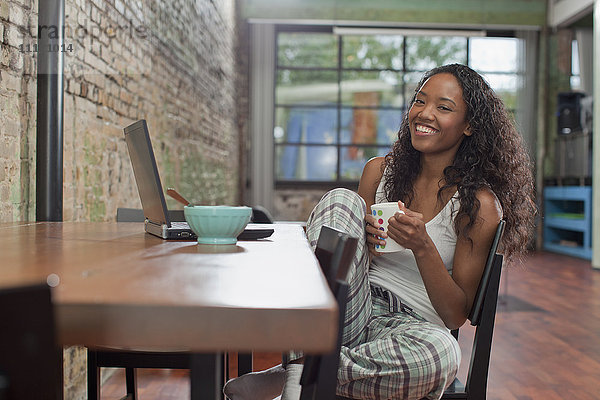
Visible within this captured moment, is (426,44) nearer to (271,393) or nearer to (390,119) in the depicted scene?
(390,119)

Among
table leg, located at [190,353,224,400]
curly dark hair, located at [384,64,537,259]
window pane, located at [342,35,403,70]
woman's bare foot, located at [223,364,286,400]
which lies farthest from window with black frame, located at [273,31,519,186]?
table leg, located at [190,353,224,400]

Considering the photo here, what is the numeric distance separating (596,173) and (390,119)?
335cm

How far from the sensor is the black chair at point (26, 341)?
1.72ft

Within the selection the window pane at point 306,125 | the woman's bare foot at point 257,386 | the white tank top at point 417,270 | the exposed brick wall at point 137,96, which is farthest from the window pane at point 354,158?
the woman's bare foot at point 257,386

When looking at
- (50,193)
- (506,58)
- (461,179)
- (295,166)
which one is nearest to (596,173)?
(506,58)

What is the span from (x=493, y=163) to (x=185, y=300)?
138 cm

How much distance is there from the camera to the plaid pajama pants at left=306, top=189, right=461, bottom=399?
125 cm

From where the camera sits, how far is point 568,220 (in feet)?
28.4

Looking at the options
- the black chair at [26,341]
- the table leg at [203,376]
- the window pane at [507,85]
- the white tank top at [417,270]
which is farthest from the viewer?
the window pane at [507,85]

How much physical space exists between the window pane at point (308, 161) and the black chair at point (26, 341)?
8842 millimetres

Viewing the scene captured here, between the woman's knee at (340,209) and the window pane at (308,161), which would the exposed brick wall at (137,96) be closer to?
the woman's knee at (340,209)

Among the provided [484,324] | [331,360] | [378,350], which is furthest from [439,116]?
[331,360]

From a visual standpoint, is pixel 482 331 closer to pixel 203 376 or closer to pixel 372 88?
pixel 203 376

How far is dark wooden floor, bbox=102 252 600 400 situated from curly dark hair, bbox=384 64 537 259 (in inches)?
7.3
